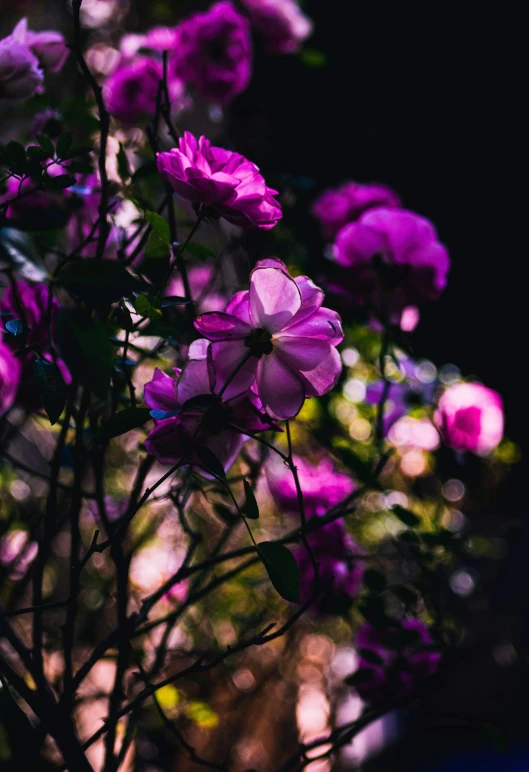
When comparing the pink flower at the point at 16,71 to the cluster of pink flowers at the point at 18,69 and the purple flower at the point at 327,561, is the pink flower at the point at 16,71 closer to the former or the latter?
the cluster of pink flowers at the point at 18,69

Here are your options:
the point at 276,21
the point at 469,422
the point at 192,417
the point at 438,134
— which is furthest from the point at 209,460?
the point at 438,134

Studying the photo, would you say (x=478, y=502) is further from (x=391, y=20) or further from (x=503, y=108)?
(x=391, y=20)

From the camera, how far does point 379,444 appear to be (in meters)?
0.82

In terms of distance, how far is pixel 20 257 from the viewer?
0.35m

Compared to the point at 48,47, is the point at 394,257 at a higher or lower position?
lower

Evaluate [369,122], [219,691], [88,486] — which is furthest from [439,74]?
[219,691]

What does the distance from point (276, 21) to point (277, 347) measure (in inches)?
37.7

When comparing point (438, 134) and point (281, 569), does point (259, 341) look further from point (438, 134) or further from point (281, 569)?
point (438, 134)

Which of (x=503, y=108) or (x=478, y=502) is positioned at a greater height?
(x=503, y=108)

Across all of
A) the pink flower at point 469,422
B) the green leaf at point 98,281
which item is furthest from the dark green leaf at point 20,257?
the pink flower at point 469,422

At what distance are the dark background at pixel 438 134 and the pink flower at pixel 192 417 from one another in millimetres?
1400

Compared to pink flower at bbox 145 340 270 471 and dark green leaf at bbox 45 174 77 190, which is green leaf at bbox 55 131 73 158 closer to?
dark green leaf at bbox 45 174 77 190

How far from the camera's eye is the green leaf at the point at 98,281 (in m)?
0.39

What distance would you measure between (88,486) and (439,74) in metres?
1.73
